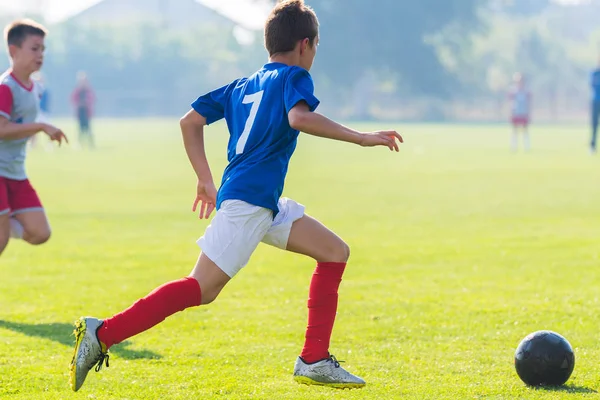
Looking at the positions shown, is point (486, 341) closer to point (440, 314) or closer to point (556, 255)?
point (440, 314)

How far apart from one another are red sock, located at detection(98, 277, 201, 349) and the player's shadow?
1.15m

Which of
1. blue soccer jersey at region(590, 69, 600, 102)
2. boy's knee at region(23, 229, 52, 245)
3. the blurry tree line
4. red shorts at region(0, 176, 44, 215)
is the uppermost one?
the blurry tree line

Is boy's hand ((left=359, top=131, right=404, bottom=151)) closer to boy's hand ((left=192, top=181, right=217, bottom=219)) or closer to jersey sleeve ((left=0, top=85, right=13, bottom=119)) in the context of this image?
boy's hand ((left=192, top=181, right=217, bottom=219))

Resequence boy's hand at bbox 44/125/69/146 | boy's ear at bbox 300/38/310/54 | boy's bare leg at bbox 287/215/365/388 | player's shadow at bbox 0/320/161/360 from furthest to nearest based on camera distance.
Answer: boy's hand at bbox 44/125/69/146 < player's shadow at bbox 0/320/161/360 < boy's bare leg at bbox 287/215/365/388 < boy's ear at bbox 300/38/310/54

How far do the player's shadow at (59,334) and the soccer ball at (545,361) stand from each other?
2.19 metres

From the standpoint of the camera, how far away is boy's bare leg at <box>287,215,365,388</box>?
203 inches

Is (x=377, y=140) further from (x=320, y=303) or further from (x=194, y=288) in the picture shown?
(x=194, y=288)

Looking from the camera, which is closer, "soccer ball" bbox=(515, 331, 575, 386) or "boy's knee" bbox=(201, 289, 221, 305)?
"boy's knee" bbox=(201, 289, 221, 305)

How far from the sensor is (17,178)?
753 centimetres

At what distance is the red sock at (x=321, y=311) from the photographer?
5.20 meters

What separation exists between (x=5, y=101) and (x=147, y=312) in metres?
3.01

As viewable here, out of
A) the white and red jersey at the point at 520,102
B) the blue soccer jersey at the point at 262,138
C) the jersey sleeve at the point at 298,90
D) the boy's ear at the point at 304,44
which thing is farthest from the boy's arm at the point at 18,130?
the white and red jersey at the point at 520,102

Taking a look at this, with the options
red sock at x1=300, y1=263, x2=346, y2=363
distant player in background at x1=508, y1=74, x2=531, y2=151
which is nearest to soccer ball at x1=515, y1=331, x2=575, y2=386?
red sock at x1=300, y1=263, x2=346, y2=363

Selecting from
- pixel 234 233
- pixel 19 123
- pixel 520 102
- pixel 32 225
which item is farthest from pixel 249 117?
pixel 520 102
